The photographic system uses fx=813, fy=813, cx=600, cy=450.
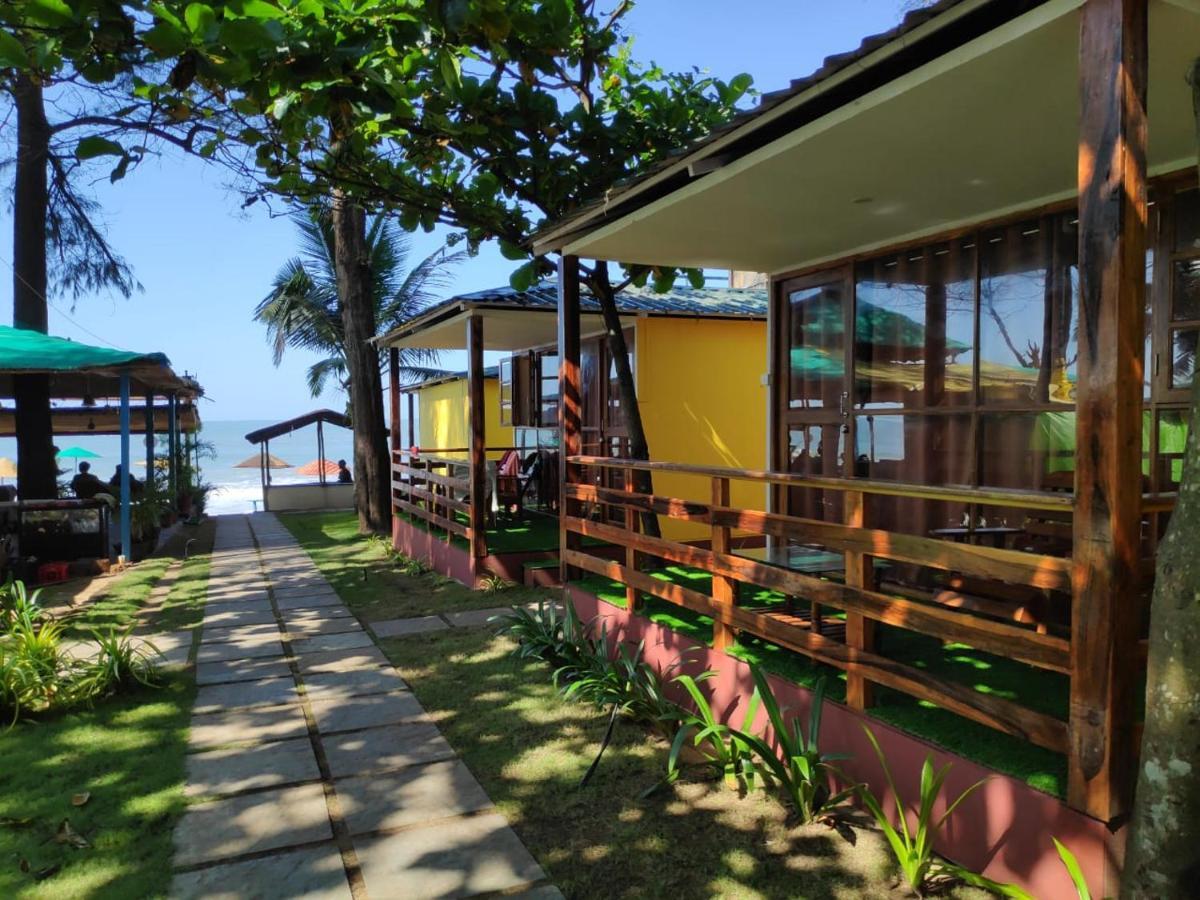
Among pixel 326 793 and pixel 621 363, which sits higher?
pixel 621 363

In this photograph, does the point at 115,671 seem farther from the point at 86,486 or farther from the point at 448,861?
the point at 86,486

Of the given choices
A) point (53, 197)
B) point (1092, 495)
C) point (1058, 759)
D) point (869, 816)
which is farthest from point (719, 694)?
point (53, 197)

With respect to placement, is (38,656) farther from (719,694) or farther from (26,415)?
(26,415)

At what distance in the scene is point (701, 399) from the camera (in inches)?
376

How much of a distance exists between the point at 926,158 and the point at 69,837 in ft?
15.7

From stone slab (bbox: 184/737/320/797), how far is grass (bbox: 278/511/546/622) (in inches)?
118

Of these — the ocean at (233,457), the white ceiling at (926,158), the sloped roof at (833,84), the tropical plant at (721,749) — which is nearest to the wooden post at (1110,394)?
the white ceiling at (926,158)

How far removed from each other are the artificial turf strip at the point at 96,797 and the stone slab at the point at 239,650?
91 centimetres

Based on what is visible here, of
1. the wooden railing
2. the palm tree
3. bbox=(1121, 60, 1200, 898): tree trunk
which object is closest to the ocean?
the palm tree

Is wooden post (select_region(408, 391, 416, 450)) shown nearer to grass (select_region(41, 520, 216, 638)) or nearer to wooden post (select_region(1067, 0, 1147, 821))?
grass (select_region(41, 520, 216, 638))

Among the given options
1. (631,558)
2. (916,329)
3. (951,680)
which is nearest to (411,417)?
(631,558)

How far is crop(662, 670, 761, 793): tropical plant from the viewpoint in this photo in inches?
142

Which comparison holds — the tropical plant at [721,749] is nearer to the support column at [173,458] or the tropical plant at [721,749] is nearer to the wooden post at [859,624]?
the wooden post at [859,624]

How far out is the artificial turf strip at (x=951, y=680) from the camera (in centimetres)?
284
